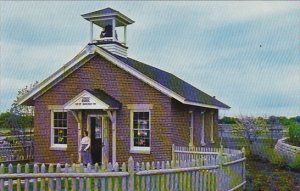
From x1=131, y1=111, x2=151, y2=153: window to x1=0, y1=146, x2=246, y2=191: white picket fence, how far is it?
857 cm

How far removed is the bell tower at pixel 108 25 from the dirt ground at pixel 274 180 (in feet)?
28.6

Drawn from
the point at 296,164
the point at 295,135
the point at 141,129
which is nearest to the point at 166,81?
the point at 141,129

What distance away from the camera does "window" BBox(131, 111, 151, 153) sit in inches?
810

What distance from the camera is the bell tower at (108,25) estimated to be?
22.6m

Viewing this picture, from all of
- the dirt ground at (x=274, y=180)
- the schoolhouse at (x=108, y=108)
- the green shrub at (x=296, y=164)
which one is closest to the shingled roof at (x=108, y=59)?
the schoolhouse at (x=108, y=108)

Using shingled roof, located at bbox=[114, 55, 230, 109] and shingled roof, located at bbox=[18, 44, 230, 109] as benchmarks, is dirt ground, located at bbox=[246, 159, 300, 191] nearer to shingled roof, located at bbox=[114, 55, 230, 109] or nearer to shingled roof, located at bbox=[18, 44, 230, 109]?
shingled roof, located at bbox=[18, 44, 230, 109]

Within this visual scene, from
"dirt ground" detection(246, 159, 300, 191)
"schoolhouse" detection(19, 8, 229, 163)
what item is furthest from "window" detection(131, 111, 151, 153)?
"dirt ground" detection(246, 159, 300, 191)

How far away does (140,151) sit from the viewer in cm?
2048

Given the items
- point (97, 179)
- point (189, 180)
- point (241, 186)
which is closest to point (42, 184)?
point (97, 179)

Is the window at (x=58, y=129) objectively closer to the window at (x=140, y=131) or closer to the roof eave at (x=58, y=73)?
the roof eave at (x=58, y=73)

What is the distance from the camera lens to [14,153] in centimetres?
→ 2384

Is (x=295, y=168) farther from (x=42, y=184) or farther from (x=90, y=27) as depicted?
(x=42, y=184)

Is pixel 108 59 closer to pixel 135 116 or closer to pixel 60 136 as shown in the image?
pixel 135 116

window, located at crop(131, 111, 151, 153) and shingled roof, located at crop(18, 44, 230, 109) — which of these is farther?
window, located at crop(131, 111, 151, 153)
